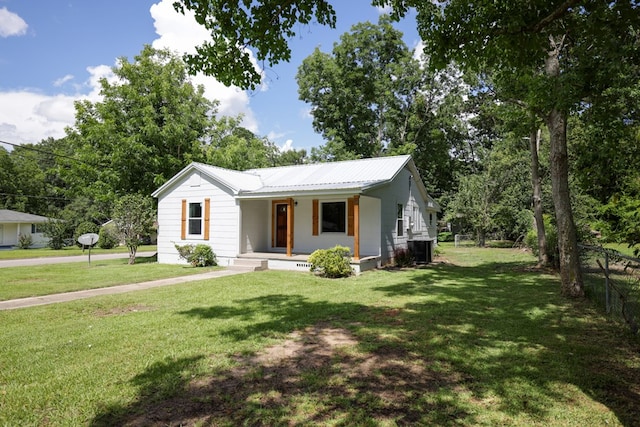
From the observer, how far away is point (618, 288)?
6.03 metres

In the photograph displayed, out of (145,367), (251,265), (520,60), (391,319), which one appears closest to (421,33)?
(520,60)

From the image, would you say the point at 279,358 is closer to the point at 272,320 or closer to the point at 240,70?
the point at 272,320

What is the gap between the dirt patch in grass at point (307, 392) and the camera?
2934 millimetres

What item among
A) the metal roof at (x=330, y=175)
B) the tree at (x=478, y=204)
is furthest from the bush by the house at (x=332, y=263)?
the tree at (x=478, y=204)

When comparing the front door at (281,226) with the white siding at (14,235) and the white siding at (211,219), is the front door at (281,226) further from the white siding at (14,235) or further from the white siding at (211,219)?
the white siding at (14,235)

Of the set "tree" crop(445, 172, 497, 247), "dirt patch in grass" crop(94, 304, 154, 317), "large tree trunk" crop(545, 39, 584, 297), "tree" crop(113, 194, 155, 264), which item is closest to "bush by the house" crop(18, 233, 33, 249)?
"tree" crop(113, 194, 155, 264)

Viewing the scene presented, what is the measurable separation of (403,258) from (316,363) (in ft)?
35.8

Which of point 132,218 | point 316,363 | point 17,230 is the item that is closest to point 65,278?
Result: point 132,218

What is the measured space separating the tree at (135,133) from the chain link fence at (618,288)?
17932mm

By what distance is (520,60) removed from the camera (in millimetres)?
4758

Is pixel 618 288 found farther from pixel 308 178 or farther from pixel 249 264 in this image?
pixel 308 178

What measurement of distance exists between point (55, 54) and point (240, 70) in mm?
11253

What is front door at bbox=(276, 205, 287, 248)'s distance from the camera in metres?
15.3

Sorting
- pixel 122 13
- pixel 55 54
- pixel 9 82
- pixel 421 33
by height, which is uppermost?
pixel 9 82
